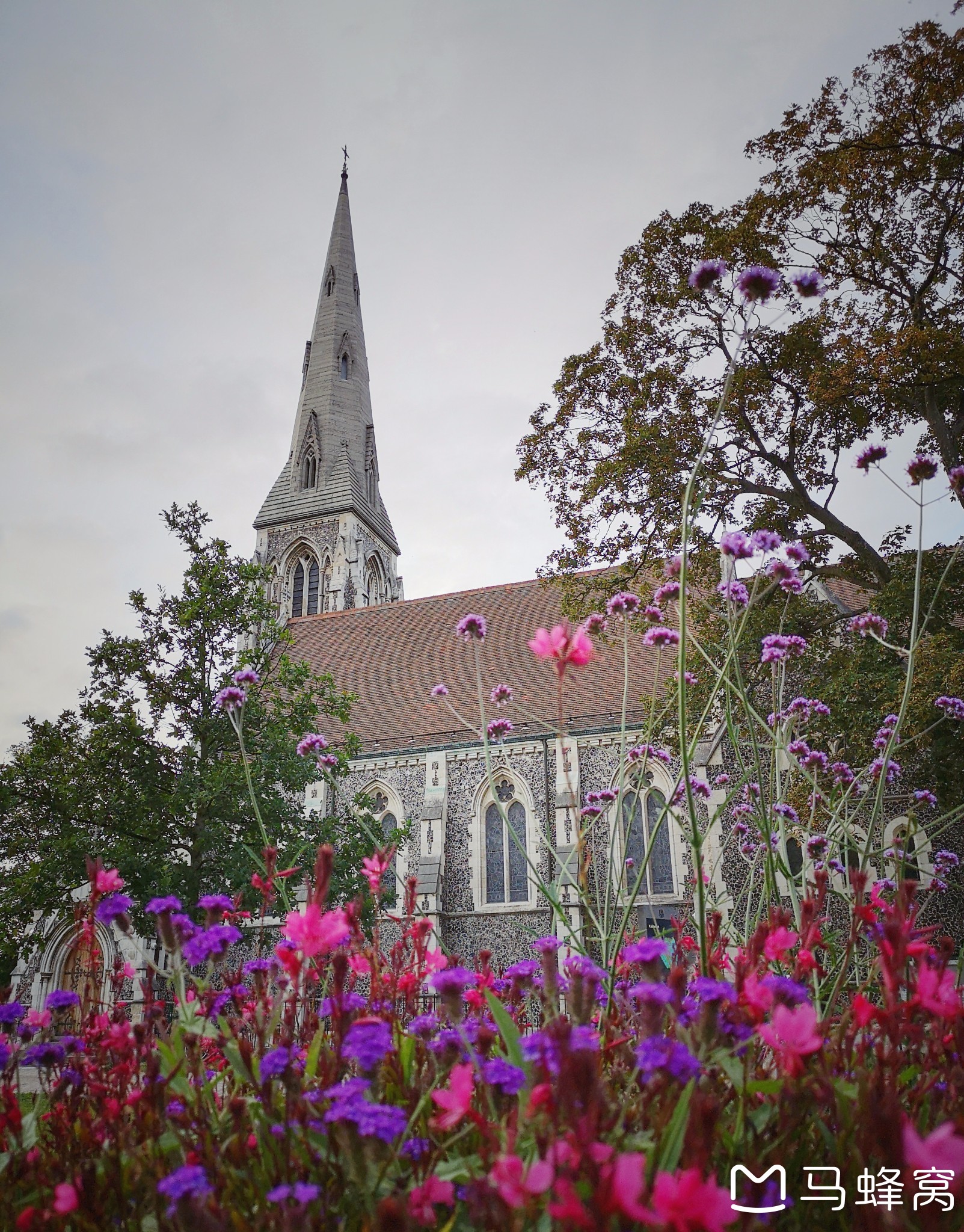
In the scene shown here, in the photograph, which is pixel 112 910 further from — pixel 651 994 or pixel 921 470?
pixel 921 470

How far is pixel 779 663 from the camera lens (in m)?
3.84

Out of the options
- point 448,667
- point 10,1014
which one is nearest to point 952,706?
point 10,1014

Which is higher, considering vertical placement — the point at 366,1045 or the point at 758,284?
the point at 758,284

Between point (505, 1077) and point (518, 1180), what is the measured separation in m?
0.31

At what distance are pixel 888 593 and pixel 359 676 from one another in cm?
1501

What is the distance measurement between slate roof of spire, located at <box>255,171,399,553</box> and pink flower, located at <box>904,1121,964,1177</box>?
1234 inches

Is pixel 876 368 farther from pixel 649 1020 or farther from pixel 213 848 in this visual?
pixel 213 848

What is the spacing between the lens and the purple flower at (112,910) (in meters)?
1.75

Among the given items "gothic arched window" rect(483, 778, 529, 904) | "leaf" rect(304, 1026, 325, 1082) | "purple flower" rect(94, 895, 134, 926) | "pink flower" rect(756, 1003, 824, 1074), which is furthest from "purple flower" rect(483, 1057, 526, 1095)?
"gothic arched window" rect(483, 778, 529, 904)

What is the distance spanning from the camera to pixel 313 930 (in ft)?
4.89

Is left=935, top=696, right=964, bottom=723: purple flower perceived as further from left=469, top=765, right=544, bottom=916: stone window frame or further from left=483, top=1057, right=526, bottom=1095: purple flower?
left=469, top=765, right=544, bottom=916: stone window frame

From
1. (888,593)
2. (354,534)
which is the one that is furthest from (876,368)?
(354,534)

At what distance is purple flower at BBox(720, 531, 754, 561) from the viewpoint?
8.62ft

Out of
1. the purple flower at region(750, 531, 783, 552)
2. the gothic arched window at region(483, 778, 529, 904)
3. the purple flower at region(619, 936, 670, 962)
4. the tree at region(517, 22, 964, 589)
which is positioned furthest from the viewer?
the gothic arched window at region(483, 778, 529, 904)
